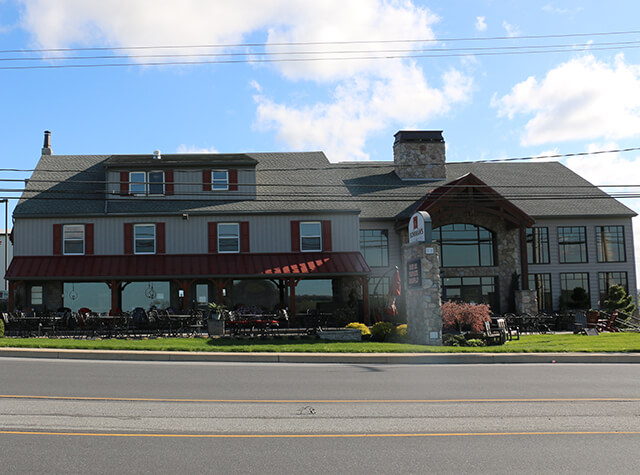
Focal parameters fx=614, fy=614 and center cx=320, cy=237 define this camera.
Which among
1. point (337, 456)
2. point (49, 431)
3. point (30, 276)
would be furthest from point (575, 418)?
point (30, 276)

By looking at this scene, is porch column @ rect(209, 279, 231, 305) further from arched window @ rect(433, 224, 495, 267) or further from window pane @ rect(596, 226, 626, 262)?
window pane @ rect(596, 226, 626, 262)

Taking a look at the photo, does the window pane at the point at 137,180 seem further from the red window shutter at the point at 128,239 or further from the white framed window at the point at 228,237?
the white framed window at the point at 228,237

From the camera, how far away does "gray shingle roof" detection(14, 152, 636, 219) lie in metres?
29.6

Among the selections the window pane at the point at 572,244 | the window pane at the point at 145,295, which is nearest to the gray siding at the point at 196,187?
the window pane at the point at 145,295

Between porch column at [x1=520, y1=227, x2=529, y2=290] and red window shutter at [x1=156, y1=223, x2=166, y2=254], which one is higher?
red window shutter at [x1=156, y1=223, x2=166, y2=254]

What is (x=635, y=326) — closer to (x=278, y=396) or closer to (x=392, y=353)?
(x=392, y=353)

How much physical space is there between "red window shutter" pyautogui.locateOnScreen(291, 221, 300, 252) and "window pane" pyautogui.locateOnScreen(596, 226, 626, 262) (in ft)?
53.3

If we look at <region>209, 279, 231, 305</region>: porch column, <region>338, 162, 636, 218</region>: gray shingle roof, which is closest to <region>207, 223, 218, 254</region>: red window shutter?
<region>209, 279, 231, 305</region>: porch column

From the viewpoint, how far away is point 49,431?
7.81 m

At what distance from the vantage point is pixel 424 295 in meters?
20.2

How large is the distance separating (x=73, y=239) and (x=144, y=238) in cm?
328

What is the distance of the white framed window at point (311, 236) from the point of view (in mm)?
29750

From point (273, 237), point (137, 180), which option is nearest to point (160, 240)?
point (137, 180)

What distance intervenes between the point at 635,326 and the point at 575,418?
23.0 metres
